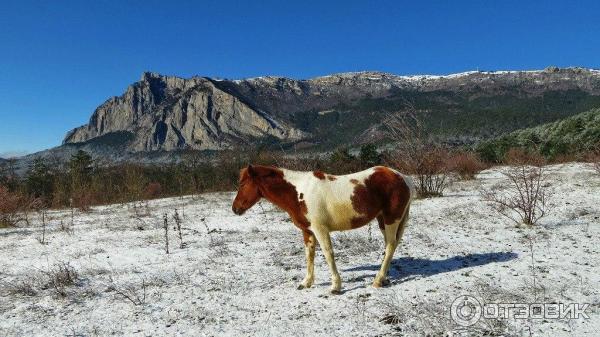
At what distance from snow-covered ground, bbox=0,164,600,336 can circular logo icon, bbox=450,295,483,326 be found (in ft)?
0.34

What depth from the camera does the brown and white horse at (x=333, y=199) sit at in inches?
234

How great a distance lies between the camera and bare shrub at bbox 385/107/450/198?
16.0 meters

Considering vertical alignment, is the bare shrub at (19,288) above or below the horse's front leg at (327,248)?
below

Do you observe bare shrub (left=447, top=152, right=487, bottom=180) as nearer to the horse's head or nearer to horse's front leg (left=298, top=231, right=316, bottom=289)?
horse's front leg (left=298, top=231, right=316, bottom=289)

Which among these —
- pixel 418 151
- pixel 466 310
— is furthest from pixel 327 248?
pixel 418 151

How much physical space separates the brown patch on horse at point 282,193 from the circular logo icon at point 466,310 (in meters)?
2.37

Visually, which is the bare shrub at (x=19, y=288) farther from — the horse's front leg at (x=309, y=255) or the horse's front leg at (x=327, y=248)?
the horse's front leg at (x=327, y=248)

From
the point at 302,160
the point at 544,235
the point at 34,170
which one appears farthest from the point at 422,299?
the point at 34,170

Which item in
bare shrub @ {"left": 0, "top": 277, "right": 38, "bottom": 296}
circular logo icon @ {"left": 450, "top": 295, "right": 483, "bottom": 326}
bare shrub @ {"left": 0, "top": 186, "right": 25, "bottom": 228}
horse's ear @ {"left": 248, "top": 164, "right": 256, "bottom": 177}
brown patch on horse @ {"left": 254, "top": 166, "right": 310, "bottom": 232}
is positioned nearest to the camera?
circular logo icon @ {"left": 450, "top": 295, "right": 483, "bottom": 326}

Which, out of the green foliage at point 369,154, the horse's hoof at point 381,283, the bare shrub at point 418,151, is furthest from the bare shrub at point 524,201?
the green foliage at point 369,154

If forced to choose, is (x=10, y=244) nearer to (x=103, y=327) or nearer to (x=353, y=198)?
(x=103, y=327)

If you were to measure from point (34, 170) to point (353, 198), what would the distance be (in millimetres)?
55554

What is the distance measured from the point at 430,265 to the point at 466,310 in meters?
2.15

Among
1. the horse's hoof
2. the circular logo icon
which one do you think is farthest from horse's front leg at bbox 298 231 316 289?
the circular logo icon
